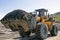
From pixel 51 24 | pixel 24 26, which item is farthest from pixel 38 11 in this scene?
pixel 24 26

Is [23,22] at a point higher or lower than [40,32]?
higher

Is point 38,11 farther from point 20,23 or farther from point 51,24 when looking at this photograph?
point 20,23

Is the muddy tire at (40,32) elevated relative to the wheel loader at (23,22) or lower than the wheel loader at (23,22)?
lower

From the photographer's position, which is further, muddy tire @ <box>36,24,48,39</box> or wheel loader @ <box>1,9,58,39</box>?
muddy tire @ <box>36,24,48,39</box>

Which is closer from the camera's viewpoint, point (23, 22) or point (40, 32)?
point (23, 22)

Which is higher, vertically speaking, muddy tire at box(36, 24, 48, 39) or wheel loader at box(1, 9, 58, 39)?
wheel loader at box(1, 9, 58, 39)

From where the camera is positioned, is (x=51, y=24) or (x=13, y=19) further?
(x=51, y=24)

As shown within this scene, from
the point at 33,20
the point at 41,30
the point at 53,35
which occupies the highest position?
the point at 33,20

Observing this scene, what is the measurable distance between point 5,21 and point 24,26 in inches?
59.9

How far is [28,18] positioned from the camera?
11.5m

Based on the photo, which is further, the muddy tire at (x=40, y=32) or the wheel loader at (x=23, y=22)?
the muddy tire at (x=40, y=32)

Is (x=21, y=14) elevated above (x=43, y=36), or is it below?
above

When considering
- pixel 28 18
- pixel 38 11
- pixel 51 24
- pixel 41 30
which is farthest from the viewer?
pixel 51 24

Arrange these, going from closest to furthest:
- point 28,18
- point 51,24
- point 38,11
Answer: point 28,18
point 38,11
point 51,24
